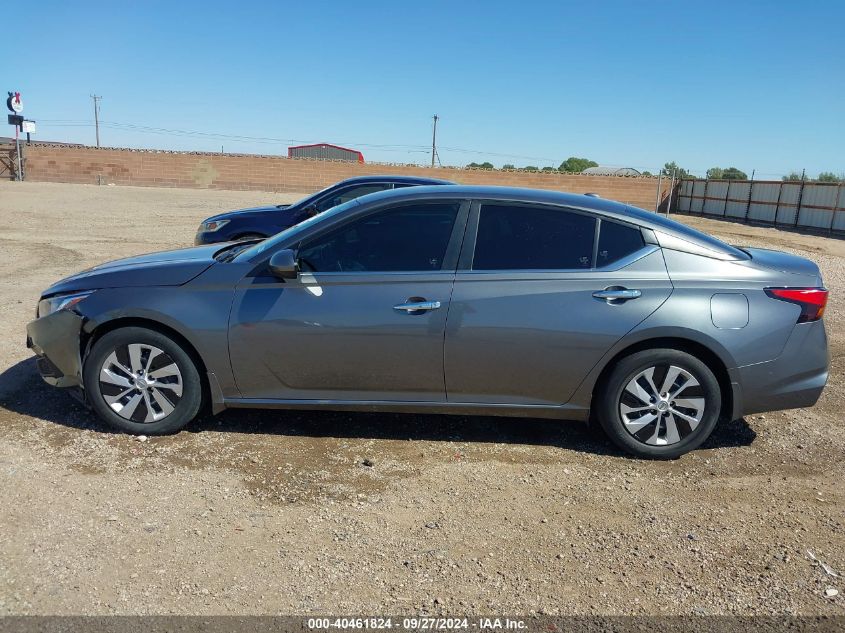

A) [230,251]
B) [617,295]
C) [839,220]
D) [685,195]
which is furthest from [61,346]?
[685,195]

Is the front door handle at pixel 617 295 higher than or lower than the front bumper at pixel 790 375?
higher

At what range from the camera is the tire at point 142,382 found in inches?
174

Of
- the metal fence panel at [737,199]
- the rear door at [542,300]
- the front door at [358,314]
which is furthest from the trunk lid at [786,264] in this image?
the metal fence panel at [737,199]

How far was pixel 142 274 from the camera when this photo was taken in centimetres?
455

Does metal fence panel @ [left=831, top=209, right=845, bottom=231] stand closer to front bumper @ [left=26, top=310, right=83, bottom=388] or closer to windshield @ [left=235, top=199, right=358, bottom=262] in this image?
windshield @ [left=235, top=199, right=358, bottom=262]

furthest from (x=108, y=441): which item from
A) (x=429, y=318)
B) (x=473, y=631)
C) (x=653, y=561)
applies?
(x=653, y=561)

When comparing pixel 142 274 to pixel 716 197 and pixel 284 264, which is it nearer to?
pixel 284 264

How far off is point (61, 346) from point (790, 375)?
187 inches

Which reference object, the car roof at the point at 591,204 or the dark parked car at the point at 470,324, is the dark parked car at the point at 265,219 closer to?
the car roof at the point at 591,204

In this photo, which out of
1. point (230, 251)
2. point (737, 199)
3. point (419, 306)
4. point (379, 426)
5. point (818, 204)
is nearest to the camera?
point (419, 306)

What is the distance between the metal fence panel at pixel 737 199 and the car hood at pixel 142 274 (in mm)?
35516

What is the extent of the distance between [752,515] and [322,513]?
7.80 feet

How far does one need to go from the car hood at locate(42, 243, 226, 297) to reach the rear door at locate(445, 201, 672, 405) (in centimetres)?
177

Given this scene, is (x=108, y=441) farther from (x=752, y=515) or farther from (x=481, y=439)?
(x=752, y=515)
